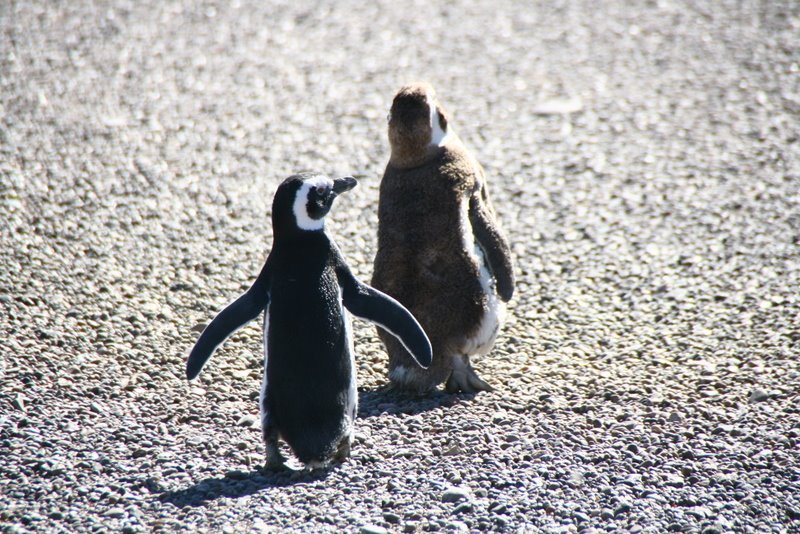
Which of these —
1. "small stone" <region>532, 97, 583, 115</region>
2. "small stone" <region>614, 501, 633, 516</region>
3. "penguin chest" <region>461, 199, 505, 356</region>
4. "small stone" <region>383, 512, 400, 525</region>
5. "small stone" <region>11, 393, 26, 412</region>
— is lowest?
"small stone" <region>614, 501, 633, 516</region>

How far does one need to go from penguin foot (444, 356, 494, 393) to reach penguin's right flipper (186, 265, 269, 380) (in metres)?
1.05

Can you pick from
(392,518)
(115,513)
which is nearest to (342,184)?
(392,518)

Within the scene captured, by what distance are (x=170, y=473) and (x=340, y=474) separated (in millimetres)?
628

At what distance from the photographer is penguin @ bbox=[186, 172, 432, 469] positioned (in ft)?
12.2

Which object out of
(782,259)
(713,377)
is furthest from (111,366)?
(782,259)

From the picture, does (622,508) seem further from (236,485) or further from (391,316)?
(236,485)

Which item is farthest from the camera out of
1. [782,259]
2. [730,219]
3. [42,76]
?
[42,76]

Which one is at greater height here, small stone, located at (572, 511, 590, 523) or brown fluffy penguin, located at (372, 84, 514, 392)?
brown fluffy penguin, located at (372, 84, 514, 392)

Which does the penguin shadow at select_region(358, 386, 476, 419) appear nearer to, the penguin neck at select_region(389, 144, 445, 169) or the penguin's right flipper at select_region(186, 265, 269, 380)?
the penguin's right flipper at select_region(186, 265, 269, 380)

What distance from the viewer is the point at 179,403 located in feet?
14.3

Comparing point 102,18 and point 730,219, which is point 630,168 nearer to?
point 730,219

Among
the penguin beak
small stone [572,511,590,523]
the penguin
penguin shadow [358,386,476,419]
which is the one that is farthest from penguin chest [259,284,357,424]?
small stone [572,511,590,523]

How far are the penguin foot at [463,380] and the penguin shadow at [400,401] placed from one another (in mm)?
27

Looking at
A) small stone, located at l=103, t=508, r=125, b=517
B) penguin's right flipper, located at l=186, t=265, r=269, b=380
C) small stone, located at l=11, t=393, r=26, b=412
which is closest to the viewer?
small stone, located at l=103, t=508, r=125, b=517
